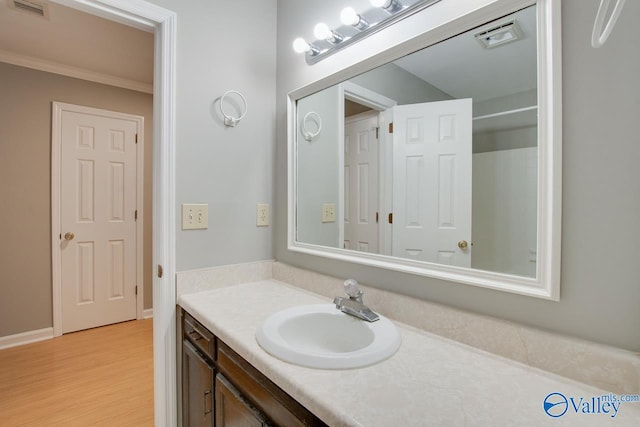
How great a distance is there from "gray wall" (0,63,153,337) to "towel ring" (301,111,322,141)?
2529mm

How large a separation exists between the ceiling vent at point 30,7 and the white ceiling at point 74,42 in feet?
0.07

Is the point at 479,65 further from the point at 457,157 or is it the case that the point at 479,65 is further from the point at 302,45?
the point at 302,45

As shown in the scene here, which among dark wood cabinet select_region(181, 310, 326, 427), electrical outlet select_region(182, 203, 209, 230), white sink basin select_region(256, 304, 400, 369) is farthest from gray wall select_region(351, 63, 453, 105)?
dark wood cabinet select_region(181, 310, 326, 427)

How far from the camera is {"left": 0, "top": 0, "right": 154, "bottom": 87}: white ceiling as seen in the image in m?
2.03

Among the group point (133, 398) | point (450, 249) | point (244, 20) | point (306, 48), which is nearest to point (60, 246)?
point (133, 398)

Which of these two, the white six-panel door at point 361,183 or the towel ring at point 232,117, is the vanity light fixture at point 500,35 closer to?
the white six-panel door at point 361,183

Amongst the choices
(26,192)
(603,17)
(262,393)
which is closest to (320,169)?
(262,393)

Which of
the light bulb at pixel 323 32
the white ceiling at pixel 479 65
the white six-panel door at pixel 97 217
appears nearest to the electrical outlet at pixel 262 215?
the light bulb at pixel 323 32

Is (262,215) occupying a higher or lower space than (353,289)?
higher

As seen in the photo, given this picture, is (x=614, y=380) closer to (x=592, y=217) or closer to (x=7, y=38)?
(x=592, y=217)

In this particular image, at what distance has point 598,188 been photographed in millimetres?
707

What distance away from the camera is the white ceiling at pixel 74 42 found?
80.0 inches

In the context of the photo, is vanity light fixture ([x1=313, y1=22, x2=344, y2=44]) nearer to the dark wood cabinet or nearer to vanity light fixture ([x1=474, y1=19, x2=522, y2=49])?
vanity light fixture ([x1=474, y1=19, x2=522, y2=49])

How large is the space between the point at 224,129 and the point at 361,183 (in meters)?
0.75
